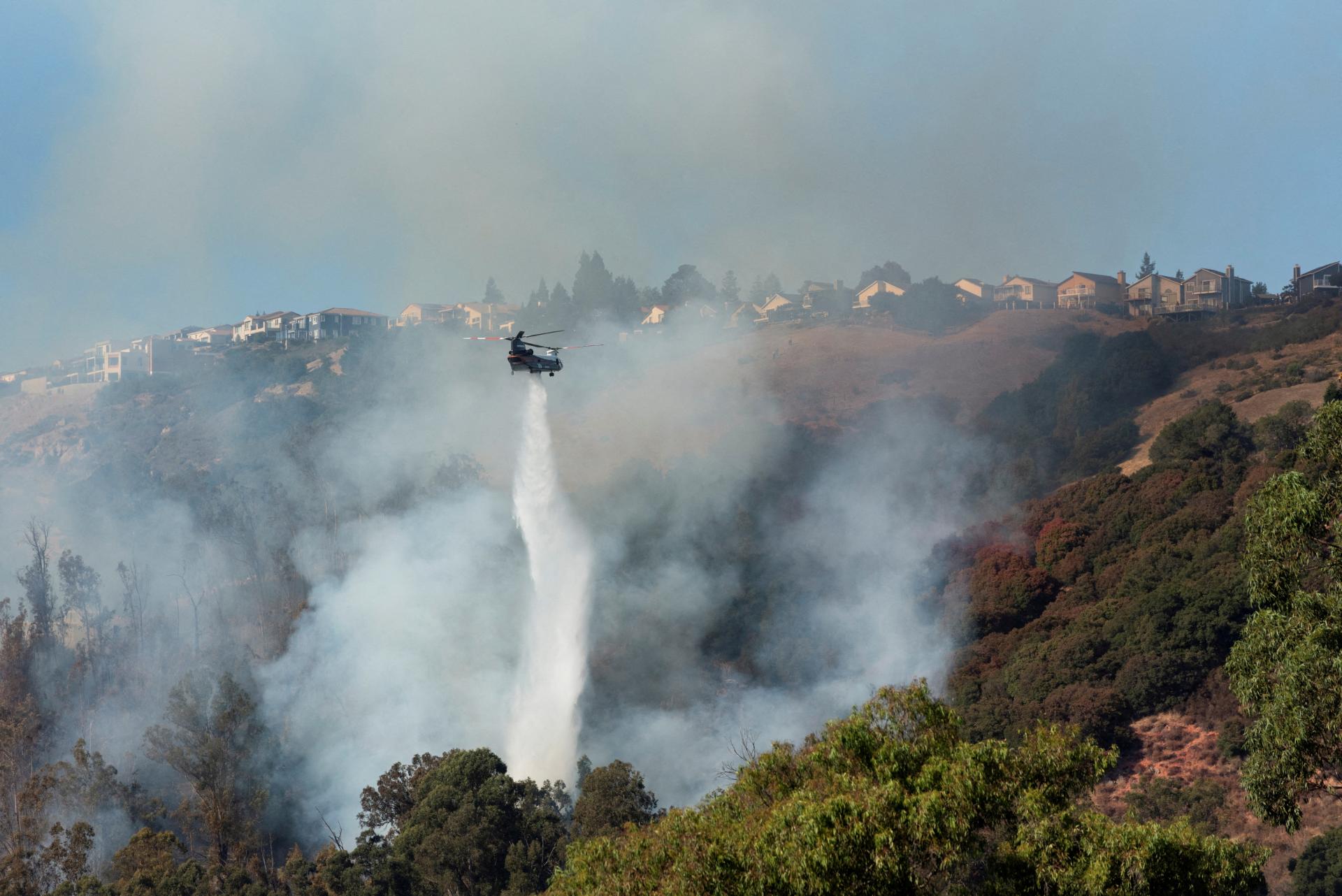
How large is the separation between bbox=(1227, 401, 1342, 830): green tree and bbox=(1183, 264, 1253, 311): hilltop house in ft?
443

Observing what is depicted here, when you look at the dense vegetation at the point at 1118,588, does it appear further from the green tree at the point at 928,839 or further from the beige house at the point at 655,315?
the beige house at the point at 655,315

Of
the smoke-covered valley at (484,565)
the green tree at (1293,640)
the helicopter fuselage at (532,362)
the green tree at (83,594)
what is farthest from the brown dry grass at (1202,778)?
the green tree at (83,594)

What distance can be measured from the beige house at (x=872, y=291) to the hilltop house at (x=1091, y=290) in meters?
24.9

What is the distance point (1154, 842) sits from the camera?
2447 cm

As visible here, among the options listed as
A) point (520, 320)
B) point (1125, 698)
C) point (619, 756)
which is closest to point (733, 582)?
point (619, 756)

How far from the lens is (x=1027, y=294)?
590 feet

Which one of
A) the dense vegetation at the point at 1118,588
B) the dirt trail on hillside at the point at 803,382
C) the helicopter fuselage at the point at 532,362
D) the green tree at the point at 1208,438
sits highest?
the dirt trail on hillside at the point at 803,382

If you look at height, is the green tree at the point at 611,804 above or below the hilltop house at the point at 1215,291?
below

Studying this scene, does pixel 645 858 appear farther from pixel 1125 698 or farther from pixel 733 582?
pixel 733 582

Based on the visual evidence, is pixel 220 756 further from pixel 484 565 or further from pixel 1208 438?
pixel 1208 438

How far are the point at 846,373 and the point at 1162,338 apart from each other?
119 ft

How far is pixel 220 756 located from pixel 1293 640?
60.3 meters

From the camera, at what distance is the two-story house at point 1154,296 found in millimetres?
155750

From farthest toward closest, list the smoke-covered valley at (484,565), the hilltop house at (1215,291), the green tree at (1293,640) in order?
the hilltop house at (1215,291) < the smoke-covered valley at (484,565) < the green tree at (1293,640)
